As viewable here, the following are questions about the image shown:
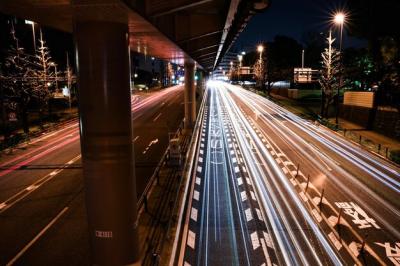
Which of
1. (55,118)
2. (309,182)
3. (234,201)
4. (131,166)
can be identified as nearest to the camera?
(131,166)

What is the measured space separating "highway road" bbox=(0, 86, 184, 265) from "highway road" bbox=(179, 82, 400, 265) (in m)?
3.74

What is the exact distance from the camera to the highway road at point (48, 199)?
1126cm

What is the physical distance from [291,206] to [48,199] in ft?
37.0

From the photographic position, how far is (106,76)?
7547mm

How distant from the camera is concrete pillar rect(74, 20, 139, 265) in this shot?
745 cm

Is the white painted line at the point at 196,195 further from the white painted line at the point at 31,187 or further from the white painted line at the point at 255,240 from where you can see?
the white painted line at the point at 31,187

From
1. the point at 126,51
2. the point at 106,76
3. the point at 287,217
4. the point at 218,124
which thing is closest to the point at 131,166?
the point at 106,76

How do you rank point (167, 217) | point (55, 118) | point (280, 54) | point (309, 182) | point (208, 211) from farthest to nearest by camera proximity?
point (280, 54), point (55, 118), point (309, 182), point (208, 211), point (167, 217)

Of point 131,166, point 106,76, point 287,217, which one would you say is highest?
point 106,76

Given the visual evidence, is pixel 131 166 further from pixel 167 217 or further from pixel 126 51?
pixel 167 217

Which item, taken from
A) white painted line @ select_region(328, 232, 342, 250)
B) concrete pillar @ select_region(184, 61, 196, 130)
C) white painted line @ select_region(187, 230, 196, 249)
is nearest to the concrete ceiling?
white painted line @ select_region(187, 230, 196, 249)

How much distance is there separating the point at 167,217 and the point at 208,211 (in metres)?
2.03

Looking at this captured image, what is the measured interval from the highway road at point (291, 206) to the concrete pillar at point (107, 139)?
10.5ft

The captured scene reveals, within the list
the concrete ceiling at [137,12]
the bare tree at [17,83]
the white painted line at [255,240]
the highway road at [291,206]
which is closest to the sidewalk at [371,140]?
the highway road at [291,206]
